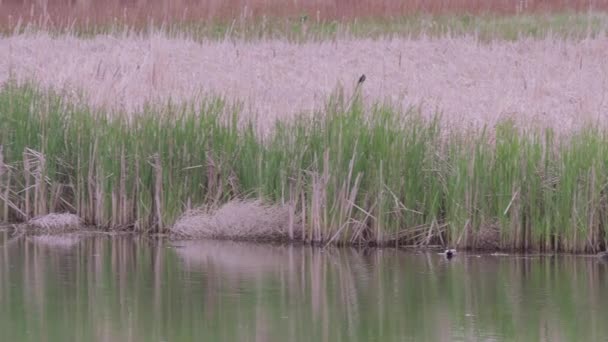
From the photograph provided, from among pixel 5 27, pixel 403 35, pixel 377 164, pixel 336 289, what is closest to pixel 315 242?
pixel 377 164

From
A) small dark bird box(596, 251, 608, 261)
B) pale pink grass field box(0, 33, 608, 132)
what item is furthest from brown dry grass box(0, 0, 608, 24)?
small dark bird box(596, 251, 608, 261)

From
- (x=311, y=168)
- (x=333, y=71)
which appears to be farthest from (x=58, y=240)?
(x=333, y=71)

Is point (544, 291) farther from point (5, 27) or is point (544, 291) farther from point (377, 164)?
point (5, 27)

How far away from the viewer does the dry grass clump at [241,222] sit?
433 inches

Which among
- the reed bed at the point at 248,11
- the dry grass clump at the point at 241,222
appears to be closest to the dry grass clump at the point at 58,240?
the dry grass clump at the point at 241,222

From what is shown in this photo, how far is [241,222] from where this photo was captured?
11070 mm

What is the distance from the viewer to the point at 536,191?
415 inches

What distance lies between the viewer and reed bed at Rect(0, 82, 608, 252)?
1055 cm

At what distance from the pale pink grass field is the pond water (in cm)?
273

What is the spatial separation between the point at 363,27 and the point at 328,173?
1149 centimetres

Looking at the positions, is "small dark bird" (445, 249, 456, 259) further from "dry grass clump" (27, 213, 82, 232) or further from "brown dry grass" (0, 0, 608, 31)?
"brown dry grass" (0, 0, 608, 31)

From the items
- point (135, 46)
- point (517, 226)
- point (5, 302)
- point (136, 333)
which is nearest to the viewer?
point (136, 333)

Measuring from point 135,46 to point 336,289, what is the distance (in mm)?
10753

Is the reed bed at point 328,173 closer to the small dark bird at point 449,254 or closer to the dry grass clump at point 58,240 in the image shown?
the small dark bird at point 449,254
